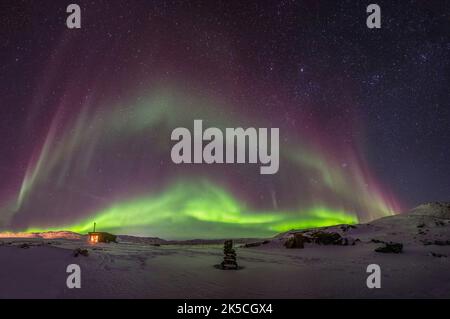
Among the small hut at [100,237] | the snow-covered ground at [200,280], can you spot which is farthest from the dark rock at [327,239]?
the small hut at [100,237]

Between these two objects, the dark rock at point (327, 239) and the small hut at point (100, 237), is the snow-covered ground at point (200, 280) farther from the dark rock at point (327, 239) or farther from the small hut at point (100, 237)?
the small hut at point (100, 237)

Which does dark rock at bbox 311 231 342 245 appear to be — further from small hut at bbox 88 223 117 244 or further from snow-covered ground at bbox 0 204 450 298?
small hut at bbox 88 223 117 244

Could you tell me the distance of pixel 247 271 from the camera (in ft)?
62.3

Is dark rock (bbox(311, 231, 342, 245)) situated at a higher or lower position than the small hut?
higher

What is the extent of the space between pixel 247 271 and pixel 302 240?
69.5 feet

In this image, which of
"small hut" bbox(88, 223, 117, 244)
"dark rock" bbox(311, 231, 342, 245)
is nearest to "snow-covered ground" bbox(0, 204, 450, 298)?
"dark rock" bbox(311, 231, 342, 245)

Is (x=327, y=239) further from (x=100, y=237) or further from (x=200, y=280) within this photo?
(x=100, y=237)

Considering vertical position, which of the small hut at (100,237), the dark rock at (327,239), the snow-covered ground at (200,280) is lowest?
the small hut at (100,237)

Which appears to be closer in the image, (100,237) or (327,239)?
(327,239)

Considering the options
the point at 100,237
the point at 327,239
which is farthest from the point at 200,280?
the point at 100,237

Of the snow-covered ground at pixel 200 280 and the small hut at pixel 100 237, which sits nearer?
the snow-covered ground at pixel 200 280

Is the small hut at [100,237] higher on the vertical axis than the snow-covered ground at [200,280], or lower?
lower
